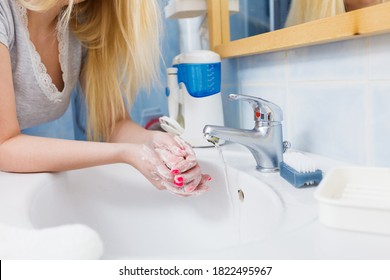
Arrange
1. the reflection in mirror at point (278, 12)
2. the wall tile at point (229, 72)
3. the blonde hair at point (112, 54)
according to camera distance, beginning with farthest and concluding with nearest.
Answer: the wall tile at point (229, 72) < the blonde hair at point (112, 54) < the reflection in mirror at point (278, 12)

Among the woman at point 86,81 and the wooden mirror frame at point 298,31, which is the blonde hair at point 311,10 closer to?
the wooden mirror frame at point 298,31

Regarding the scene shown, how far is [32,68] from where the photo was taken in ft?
2.60

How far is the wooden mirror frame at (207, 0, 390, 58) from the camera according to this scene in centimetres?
52

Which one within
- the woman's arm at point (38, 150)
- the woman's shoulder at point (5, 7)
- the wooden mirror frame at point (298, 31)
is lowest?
the woman's arm at point (38, 150)

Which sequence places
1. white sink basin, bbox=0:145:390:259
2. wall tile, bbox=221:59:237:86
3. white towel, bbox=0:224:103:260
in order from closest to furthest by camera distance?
1. white towel, bbox=0:224:103:260
2. white sink basin, bbox=0:145:390:259
3. wall tile, bbox=221:59:237:86

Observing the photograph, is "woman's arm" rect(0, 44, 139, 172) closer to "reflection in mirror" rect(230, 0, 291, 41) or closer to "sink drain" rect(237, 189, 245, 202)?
"sink drain" rect(237, 189, 245, 202)

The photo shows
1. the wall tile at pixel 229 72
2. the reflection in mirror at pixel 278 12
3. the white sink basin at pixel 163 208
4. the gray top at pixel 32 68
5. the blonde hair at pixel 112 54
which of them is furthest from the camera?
the wall tile at pixel 229 72

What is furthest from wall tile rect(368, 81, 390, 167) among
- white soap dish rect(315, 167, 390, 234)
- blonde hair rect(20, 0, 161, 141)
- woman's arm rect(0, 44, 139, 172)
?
blonde hair rect(20, 0, 161, 141)

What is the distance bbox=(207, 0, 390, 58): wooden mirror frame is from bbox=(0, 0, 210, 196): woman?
0.19 m

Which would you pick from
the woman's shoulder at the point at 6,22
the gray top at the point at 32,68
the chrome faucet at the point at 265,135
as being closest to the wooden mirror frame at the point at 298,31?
the chrome faucet at the point at 265,135

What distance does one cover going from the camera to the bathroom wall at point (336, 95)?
22.7 inches

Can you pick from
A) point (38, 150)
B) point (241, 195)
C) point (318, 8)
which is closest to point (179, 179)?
point (241, 195)

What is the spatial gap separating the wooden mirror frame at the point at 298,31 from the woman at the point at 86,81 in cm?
19

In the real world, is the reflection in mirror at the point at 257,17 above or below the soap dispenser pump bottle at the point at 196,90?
above
